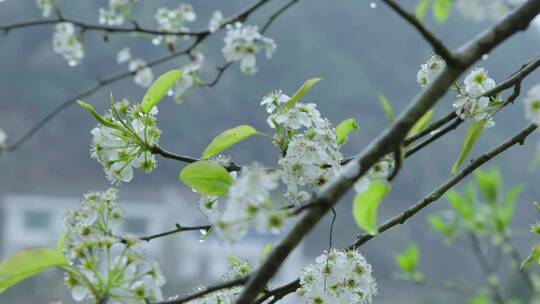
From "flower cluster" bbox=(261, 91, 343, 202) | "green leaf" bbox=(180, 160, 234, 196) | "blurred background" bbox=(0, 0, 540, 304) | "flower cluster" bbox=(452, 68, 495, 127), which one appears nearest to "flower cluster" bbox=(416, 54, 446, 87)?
"flower cluster" bbox=(452, 68, 495, 127)

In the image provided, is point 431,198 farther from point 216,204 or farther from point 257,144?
point 257,144

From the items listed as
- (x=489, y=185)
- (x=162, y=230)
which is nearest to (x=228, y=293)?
(x=489, y=185)

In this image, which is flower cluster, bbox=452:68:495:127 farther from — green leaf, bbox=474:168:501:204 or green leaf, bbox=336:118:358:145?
green leaf, bbox=474:168:501:204

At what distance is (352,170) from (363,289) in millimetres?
259

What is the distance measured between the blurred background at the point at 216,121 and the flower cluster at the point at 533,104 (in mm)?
10447

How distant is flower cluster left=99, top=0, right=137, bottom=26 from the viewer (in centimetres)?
155

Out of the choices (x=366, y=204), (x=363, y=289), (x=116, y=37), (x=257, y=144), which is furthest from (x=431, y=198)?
(x=116, y=37)

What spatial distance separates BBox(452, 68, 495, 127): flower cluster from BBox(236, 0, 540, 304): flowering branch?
0.54 feet

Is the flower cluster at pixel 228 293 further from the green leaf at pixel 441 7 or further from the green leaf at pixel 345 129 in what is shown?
the green leaf at pixel 441 7

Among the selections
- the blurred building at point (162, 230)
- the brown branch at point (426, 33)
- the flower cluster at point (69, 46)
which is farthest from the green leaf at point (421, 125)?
the blurred building at point (162, 230)

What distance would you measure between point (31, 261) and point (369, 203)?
185 mm

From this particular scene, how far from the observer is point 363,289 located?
55 cm

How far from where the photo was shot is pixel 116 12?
1622mm

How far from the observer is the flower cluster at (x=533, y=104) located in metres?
0.41
